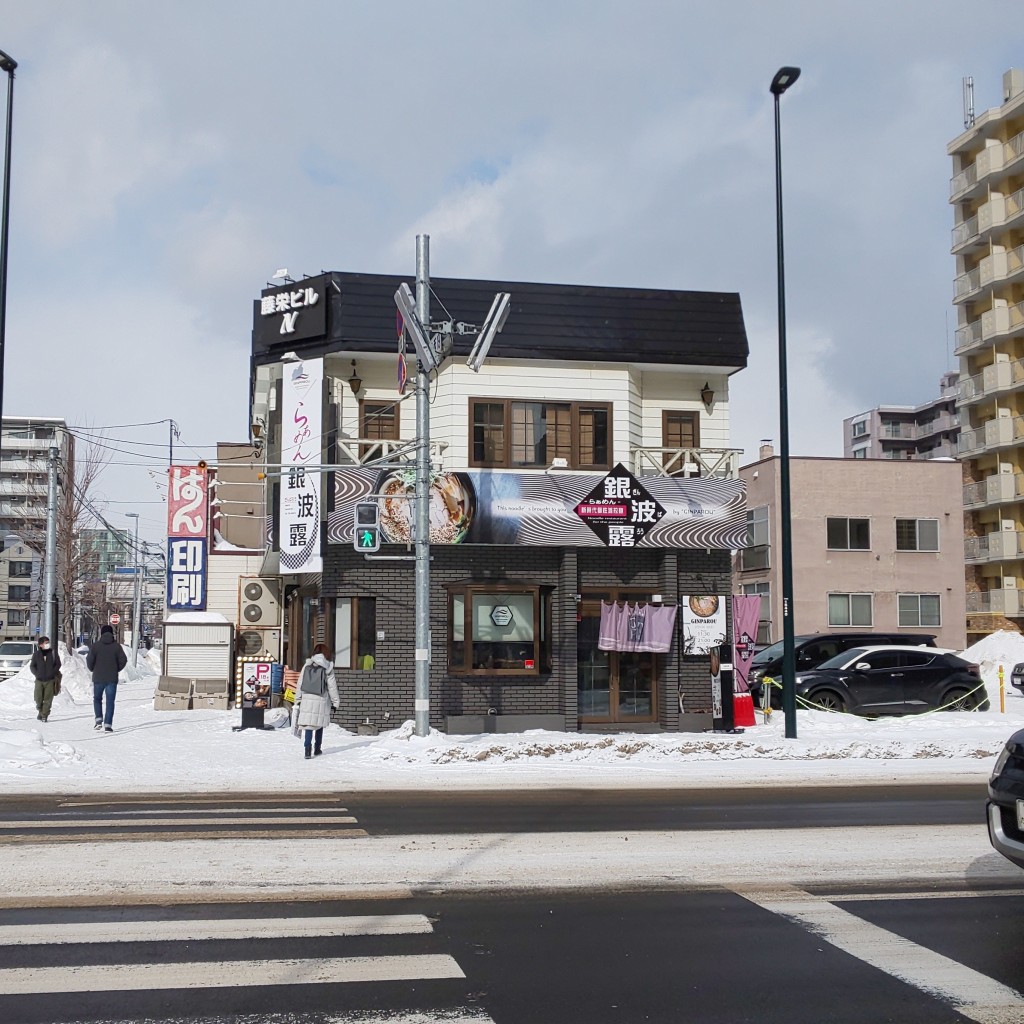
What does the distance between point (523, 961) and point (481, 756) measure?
11.7 metres

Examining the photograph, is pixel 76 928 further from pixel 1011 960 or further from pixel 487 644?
pixel 487 644

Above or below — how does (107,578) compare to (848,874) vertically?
above

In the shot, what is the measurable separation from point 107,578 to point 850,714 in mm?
81024

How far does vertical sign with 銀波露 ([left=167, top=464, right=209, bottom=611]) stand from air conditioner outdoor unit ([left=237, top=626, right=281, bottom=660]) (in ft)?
6.02

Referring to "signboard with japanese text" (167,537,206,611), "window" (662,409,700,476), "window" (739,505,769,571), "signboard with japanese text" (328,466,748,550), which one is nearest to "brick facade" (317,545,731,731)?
"signboard with japanese text" (328,466,748,550)

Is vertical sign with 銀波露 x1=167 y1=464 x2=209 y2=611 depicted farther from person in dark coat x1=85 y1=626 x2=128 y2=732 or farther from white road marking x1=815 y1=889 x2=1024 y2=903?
white road marking x1=815 y1=889 x2=1024 y2=903

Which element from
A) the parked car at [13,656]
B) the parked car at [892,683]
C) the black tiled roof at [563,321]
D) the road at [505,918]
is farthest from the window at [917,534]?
the road at [505,918]

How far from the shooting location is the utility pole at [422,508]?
19.2 m

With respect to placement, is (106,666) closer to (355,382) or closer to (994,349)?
(355,382)

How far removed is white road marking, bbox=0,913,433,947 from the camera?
24.0 feet

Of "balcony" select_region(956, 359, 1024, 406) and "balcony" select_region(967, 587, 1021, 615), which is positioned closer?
"balcony" select_region(967, 587, 1021, 615)

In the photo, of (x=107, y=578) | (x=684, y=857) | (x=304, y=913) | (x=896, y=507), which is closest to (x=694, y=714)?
(x=684, y=857)

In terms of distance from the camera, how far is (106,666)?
872 inches

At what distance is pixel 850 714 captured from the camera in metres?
25.4
